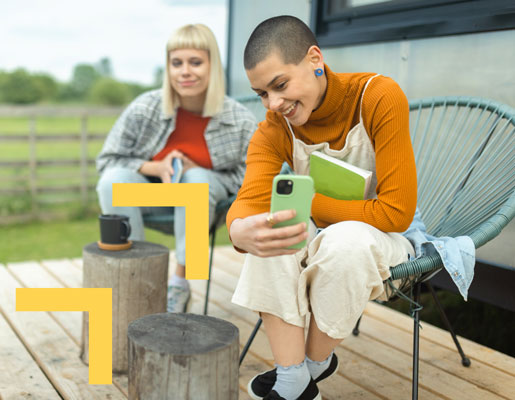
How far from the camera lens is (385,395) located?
Answer: 1.79 m

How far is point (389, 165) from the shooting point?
4.58 feet

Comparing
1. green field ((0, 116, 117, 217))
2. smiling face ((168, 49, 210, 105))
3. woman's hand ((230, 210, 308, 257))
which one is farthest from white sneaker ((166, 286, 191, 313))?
green field ((0, 116, 117, 217))

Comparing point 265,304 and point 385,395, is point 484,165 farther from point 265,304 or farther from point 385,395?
point 265,304

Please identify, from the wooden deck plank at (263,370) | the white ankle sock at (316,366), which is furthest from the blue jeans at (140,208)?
the white ankle sock at (316,366)

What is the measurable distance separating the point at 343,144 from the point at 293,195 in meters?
0.38

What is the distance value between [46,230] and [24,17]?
4.17m

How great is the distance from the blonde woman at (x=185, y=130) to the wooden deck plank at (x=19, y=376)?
1.96 ft

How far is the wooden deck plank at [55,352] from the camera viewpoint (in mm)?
1754

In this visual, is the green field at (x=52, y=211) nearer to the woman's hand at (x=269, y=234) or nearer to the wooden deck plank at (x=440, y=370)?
the wooden deck plank at (x=440, y=370)

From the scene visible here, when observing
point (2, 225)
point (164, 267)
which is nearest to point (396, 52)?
point (164, 267)

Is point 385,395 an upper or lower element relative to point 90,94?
lower

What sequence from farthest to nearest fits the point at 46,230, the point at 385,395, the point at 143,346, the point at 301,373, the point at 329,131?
the point at 46,230, the point at 385,395, the point at 329,131, the point at 301,373, the point at 143,346

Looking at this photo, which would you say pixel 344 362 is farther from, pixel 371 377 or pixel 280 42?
pixel 280 42

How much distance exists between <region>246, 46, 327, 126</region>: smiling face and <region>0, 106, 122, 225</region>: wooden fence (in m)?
5.10
